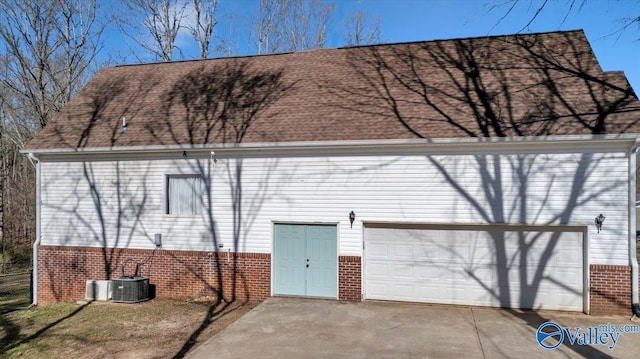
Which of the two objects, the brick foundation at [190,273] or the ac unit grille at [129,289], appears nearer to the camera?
the brick foundation at [190,273]

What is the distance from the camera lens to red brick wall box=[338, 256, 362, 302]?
10.7 m

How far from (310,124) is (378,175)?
2.37 meters

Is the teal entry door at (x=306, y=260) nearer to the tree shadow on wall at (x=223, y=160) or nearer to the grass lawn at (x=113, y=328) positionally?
the tree shadow on wall at (x=223, y=160)

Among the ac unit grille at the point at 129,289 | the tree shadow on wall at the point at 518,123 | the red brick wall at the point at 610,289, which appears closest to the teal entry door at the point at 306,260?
the tree shadow on wall at the point at 518,123

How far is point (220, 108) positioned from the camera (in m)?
13.0

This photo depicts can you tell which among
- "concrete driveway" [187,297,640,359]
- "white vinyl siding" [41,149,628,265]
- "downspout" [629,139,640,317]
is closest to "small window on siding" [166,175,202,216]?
"white vinyl siding" [41,149,628,265]

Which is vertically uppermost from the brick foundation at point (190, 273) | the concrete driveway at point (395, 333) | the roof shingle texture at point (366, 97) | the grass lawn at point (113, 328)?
the roof shingle texture at point (366, 97)

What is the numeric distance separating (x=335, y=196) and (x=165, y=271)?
5.25 metres

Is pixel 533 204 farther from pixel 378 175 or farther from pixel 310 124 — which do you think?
pixel 310 124

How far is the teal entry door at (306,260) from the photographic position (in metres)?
10.9

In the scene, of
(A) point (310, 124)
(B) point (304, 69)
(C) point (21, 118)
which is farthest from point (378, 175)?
(C) point (21, 118)

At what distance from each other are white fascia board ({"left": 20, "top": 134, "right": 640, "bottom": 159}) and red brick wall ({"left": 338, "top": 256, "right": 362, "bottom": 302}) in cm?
273

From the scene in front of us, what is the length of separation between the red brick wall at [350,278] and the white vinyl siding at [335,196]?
237 millimetres

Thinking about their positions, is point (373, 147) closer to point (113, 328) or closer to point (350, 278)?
point (350, 278)
